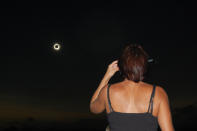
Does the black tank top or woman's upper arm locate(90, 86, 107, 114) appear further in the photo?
woman's upper arm locate(90, 86, 107, 114)

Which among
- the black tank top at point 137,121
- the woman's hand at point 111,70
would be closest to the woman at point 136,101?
the black tank top at point 137,121

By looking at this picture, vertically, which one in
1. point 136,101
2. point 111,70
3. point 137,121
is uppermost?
point 111,70

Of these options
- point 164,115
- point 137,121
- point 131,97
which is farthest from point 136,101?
point 164,115

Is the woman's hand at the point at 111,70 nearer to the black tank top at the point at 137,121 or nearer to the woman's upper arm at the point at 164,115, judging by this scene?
the black tank top at the point at 137,121

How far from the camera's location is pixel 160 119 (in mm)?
3781

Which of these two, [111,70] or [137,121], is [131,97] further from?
[111,70]

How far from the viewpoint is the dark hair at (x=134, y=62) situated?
3.77m

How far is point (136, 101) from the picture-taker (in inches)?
149

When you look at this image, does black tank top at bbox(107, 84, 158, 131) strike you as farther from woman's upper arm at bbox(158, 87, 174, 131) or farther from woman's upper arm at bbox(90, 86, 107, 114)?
woman's upper arm at bbox(90, 86, 107, 114)

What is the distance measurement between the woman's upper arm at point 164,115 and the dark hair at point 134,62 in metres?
0.36

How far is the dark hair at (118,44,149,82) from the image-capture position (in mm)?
3771

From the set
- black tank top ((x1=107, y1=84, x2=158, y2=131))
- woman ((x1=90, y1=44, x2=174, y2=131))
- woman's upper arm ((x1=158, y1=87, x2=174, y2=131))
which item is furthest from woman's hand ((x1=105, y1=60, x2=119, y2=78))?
woman's upper arm ((x1=158, y1=87, x2=174, y2=131))

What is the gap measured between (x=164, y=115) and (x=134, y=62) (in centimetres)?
76

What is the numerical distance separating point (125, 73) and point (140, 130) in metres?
0.74
